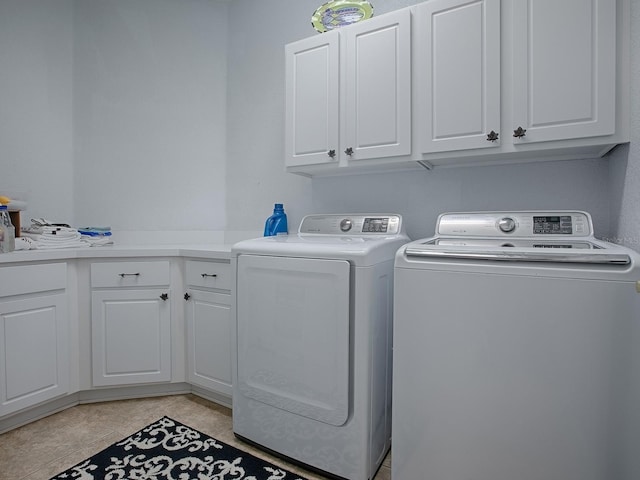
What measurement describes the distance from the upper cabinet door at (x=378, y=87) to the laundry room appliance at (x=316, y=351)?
0.50 metres

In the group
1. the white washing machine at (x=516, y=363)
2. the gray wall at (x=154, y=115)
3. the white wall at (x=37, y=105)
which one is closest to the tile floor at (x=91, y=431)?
the white washing machine at (x=516, y=363)

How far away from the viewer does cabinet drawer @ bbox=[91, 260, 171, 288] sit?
7.06 ft

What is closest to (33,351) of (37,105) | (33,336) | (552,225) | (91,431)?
(33,336)

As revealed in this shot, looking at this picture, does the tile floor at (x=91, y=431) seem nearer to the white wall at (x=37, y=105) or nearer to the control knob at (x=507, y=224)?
the control knob at (x=507, y=224)

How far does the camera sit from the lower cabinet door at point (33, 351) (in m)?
1.82

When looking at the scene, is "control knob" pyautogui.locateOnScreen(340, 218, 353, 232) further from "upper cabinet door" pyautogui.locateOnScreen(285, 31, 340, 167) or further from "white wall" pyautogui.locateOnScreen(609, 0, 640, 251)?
"white wall" pyautogui.locateOnScreen(609, 0, 640, 251)

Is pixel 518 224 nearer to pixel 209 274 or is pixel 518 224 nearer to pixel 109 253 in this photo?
pixel 209 274

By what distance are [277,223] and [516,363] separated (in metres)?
1.63

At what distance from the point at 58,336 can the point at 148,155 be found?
1362mm

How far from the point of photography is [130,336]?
86.0 inches

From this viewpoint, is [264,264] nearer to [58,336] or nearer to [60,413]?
[58,336]

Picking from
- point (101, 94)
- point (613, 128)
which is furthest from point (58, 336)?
point (613, 128)

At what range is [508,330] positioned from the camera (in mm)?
1186

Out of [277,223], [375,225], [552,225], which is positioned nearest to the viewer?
[552,225]
